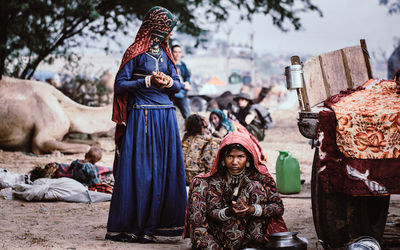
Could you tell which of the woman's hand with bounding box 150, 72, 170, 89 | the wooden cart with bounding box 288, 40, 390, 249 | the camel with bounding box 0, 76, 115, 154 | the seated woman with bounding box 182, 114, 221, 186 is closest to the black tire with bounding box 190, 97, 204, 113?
the camel with bounding box 0, 76, 115, 154

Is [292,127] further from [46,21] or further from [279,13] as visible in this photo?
[46,21]

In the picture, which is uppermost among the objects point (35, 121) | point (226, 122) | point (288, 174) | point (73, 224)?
point (35, 121)

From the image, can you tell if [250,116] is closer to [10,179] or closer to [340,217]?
[10,179]

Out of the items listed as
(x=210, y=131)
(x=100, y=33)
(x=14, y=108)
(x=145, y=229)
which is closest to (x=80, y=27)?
(x=100, y=33)

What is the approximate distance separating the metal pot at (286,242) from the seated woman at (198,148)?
3129 mm

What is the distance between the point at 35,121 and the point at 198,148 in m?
4.55

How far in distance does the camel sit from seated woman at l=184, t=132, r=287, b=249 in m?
6.49

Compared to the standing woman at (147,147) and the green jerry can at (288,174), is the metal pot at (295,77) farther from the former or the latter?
the green jerry can at (288,174)

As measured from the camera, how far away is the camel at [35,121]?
9.95m

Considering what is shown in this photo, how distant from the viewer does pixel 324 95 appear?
13.6 ft

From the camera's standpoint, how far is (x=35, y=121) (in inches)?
398

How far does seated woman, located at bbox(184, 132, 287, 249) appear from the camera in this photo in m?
3.63

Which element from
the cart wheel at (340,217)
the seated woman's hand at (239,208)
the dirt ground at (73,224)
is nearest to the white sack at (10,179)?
the dirt ground at (73,224)

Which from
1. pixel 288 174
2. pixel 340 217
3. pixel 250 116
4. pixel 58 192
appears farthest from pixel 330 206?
pixel 250 116
